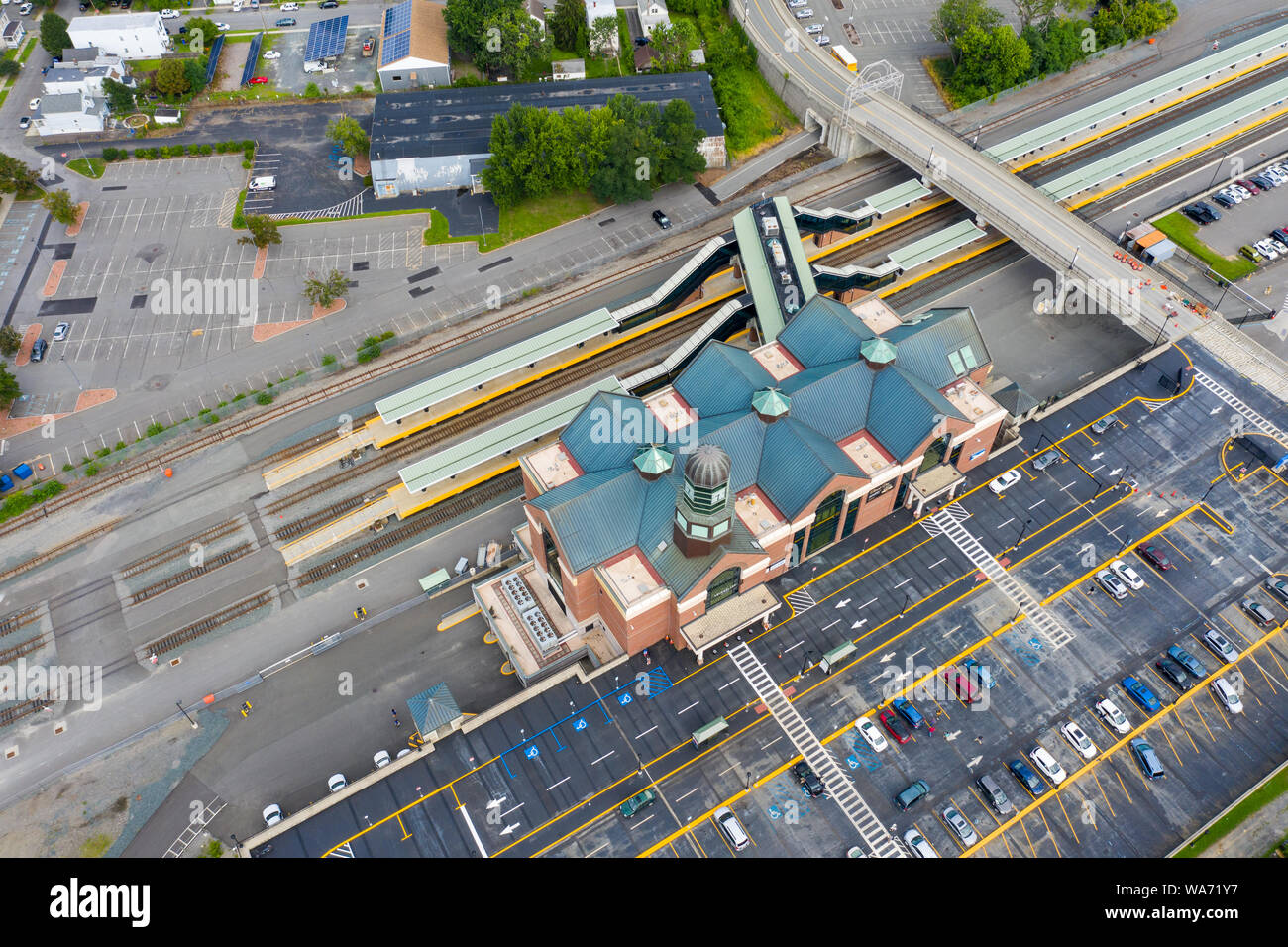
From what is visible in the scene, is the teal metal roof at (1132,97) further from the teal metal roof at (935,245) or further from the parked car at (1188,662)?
the parked car at (1188,662)

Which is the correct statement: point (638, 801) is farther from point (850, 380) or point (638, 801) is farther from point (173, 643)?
point (173, 643)

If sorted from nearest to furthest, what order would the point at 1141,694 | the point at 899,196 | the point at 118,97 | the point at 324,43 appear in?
1. the point at 1141,694
2. the point at 899,196
3. the point at 118,97
4. the point at 324,43

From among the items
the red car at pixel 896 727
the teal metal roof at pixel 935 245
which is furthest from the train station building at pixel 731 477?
the teal metal roof at pixel 935 245

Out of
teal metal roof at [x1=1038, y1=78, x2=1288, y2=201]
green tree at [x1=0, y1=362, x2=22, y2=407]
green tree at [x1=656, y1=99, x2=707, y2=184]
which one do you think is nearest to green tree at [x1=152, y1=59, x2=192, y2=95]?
green tree at [x1=0, y1=362, x2=22, y2=407]

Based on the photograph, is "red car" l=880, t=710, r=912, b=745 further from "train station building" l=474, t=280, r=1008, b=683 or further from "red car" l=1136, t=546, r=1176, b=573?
"red car" l=1136, t=546, r=1176, b=573

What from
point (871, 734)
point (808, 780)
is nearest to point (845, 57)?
point (871, 734)

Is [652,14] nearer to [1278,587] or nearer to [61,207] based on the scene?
[61,207]
